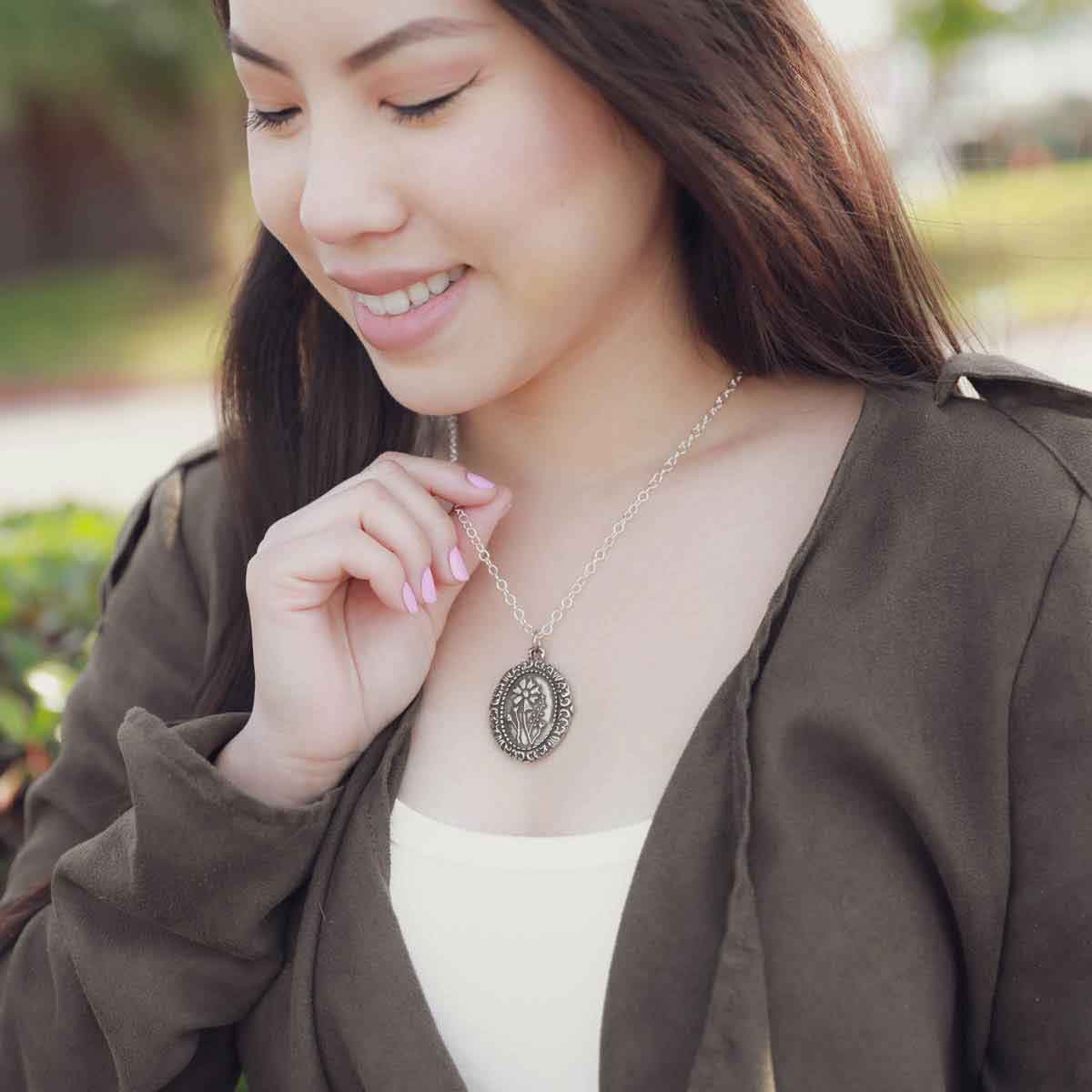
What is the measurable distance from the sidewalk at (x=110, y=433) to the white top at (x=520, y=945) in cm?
780

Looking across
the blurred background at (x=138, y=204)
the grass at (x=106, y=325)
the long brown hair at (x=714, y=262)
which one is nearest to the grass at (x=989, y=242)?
the long brown hair at (x=714, y=262)

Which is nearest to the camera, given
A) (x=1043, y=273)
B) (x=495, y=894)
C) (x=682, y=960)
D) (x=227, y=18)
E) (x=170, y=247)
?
(x=682, y=960)

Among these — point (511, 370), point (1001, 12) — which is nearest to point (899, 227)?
point (511, 370)

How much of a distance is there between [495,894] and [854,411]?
710mm

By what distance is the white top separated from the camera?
5.33 feet

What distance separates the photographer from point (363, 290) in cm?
172

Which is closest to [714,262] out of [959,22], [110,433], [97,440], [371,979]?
[371,979]

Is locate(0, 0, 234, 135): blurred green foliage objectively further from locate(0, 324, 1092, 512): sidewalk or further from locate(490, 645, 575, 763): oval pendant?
locate(490, 645, 575, 763): oval pendant

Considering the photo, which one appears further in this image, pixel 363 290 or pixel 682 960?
pixel 363 290

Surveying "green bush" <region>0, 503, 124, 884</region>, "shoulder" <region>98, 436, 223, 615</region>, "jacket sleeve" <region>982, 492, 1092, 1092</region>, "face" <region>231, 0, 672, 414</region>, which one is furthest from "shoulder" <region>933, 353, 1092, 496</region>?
"green bush" <region>0, 503, 124, 884</region>

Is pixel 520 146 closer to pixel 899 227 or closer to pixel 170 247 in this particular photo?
pixel 899 227

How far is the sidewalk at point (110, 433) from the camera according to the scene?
10805 millimetres

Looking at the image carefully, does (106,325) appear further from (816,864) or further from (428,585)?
(816,864)

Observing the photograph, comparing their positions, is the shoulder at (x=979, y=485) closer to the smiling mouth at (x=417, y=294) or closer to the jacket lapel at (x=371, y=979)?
the smiling mouth at (x=417, y=294)
